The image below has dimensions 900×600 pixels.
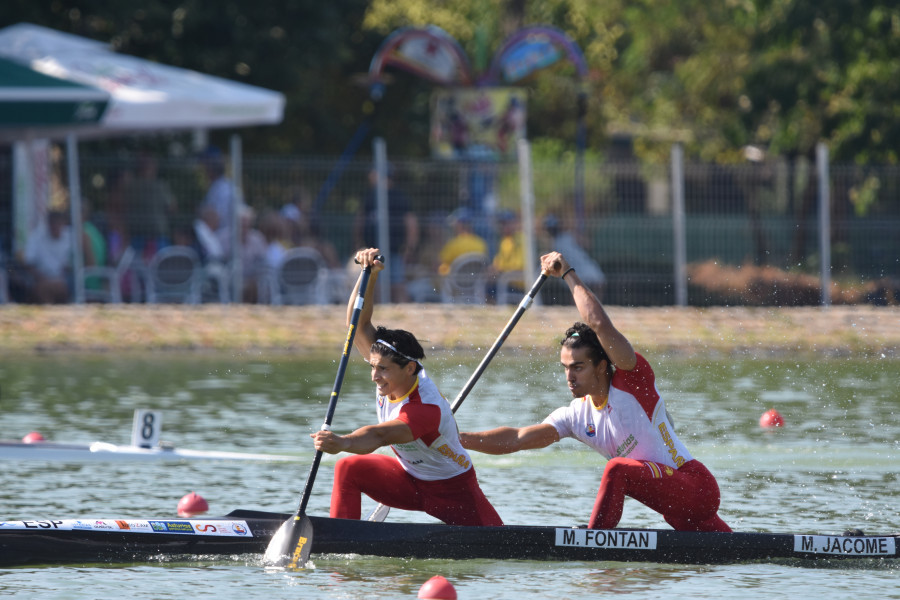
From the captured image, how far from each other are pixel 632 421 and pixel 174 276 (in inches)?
477

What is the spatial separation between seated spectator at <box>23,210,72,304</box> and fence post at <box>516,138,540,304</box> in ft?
17.9

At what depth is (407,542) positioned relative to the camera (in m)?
7.92

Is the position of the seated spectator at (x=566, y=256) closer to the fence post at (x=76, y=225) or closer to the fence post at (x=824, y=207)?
the fence post at (x=824, y=207)

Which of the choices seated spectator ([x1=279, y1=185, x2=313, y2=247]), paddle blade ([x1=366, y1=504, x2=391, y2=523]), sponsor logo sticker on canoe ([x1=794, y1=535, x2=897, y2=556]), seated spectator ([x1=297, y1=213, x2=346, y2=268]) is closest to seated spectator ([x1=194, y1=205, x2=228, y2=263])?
seated spectator ([x1=279, y1=185, x2=313, y2=247])

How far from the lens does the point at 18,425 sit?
13.0 metres

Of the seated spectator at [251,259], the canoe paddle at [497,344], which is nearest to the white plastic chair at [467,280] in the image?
the seated spectator at [251,259]

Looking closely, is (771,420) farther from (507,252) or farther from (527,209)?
(527,209)

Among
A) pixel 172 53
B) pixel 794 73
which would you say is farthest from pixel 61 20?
pixel 794 73

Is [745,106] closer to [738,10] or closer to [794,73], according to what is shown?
[738,10]

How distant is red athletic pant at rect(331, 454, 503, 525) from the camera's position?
8.09 metres

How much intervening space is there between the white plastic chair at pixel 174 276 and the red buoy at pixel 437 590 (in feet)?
40.7

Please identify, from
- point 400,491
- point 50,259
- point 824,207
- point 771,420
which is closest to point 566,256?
point 824,207

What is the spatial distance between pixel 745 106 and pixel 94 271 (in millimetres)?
18015

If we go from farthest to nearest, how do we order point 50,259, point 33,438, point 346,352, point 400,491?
1. point 50,259
2. point 33,438
3. point 346,352
4. point 400,491
